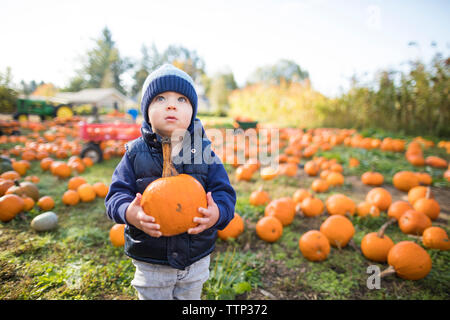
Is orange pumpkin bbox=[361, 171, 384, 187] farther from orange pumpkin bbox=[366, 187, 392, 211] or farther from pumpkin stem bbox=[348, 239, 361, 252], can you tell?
pumpkin stem bbox=[348, 239, 361, 252]

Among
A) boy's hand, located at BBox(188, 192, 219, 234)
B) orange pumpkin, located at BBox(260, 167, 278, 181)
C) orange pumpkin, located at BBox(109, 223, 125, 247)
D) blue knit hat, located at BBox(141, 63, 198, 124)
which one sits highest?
blue knit hat, located at BBox(141, 63, 198, 124)

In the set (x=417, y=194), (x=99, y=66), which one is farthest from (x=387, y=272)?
(x=99, y=66)

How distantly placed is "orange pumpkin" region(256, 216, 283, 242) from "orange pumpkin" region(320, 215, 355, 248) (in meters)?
0.54

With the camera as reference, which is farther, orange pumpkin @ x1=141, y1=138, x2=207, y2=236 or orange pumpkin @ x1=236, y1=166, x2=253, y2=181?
orange pumpkin @ x1=236, y1=166, x2=253, y2=181

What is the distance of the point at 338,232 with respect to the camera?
8.83 ft

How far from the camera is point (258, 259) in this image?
2.57m

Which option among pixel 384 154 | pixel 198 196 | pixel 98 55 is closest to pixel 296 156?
pixel 384 154

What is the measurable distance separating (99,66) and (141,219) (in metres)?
64.5

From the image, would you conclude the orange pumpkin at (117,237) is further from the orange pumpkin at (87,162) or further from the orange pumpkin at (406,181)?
the orange pumpkin at (406,181)

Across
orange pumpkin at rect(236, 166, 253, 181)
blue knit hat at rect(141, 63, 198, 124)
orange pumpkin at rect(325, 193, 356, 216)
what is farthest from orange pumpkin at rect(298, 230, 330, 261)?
orange pumpkin at rect(236, 166, 253, 181)

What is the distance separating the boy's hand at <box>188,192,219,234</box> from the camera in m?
1.25

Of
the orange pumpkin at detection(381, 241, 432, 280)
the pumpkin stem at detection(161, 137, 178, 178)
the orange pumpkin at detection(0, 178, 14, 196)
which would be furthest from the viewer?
the orange pumpkin at detection(0, 178, 14, 196)
